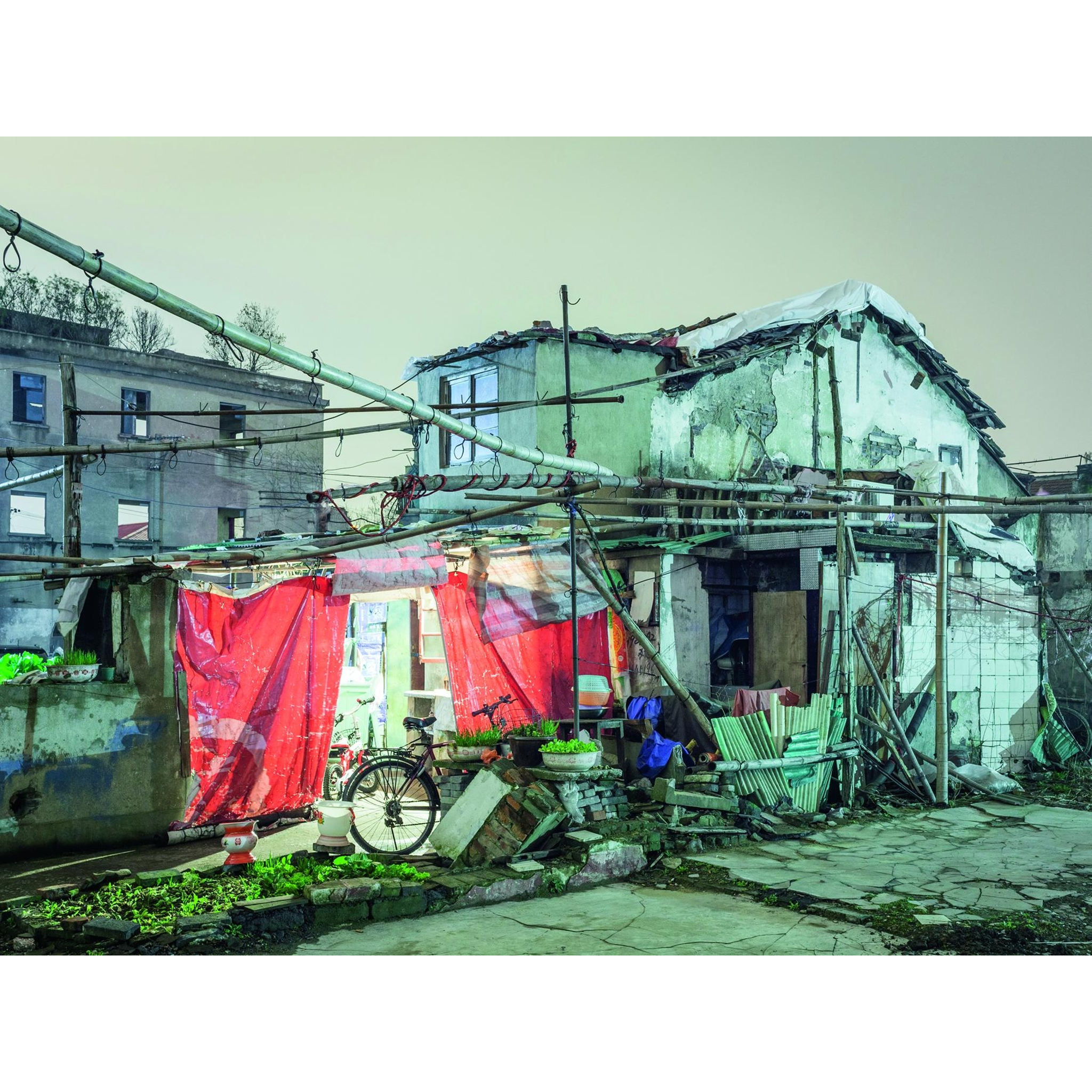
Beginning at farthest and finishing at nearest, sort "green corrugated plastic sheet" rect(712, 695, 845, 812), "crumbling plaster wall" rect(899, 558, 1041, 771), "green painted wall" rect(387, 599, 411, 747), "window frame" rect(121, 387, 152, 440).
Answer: "window frame" rect(121, 387, 152, 440)
"crumbling plaster wall" rect(899, 558, 1041, 771)
"green painted wall" rect(387, 599, 411, 747)
"green corrugated plastic sheet" rect(712, 695, 845, 812)

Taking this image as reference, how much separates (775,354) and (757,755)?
33.8ft

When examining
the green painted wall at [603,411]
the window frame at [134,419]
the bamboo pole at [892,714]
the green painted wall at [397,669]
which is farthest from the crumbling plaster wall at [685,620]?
the window frame at [134,419]

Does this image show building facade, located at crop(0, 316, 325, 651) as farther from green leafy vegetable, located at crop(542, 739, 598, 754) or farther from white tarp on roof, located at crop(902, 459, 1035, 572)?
green leafy vegetable, located at crop(542, 739, 598, 754)

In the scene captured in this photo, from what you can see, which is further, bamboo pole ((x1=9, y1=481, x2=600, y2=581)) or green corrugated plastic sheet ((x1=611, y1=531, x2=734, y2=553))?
green corrugated plastic sheet ((x1=611, y1=531, x2=734, y2=553))

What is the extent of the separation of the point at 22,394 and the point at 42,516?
4026 mm

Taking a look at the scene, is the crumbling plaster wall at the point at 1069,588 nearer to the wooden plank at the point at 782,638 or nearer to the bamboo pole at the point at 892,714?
the bamboo pole at the point at 892,714

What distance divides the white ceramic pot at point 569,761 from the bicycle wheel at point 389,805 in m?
1.42

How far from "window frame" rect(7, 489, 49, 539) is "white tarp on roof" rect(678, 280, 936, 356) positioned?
22.5 meters

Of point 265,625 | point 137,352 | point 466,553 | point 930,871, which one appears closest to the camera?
point 930,871

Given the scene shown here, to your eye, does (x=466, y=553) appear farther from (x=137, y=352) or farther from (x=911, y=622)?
(x=137, y=352)

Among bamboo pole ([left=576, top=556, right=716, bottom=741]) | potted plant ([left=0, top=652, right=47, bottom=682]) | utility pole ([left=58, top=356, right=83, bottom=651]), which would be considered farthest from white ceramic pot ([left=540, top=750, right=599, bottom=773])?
utility pole ([left=58, top=356, right=83, bottom=651])

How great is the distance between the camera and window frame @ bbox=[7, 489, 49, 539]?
3027 cm
